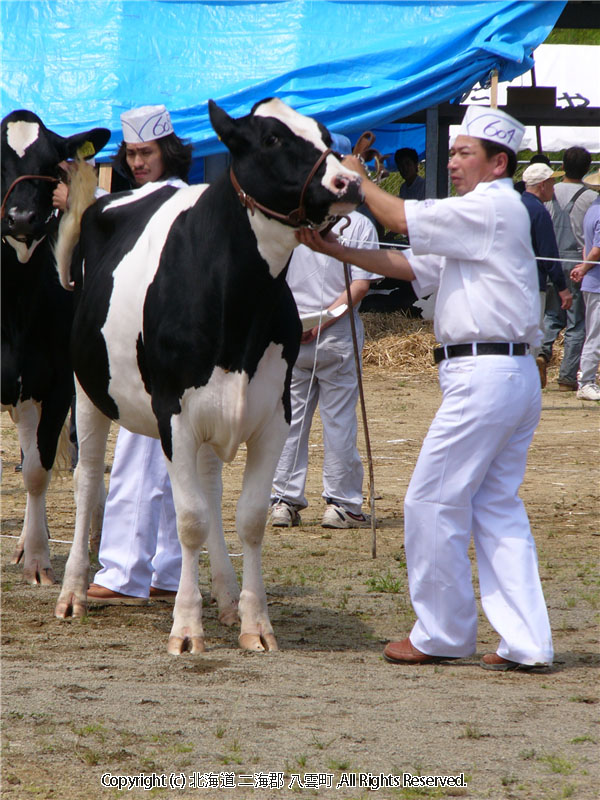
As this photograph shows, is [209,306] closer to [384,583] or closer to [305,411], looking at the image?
[384,583]

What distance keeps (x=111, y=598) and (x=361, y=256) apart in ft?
6.84

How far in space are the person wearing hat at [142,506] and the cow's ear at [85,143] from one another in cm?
38

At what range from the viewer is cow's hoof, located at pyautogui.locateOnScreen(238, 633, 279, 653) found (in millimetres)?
4578

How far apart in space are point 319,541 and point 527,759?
11.4 ft

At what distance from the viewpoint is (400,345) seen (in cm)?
1491

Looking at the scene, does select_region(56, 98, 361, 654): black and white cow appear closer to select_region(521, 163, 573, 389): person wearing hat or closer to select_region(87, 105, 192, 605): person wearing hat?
select_region(87, 105, 192, 605): person wearing hat

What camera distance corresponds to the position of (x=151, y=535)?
548 centimetres

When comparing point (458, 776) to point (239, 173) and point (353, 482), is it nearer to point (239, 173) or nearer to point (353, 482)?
point (239, 173)

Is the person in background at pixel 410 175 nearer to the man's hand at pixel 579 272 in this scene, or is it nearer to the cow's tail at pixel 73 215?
the man's hand at pixel 579 272

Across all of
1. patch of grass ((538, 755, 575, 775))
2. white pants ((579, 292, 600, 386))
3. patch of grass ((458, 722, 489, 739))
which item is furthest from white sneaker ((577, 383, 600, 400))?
patch of grass ((538, 755, 575, 775))

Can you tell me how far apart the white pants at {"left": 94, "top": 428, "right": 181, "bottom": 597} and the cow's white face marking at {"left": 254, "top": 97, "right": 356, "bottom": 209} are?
71.7 inches

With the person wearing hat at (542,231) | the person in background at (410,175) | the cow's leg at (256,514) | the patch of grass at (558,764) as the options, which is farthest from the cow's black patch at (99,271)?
the person in background at (410,175)

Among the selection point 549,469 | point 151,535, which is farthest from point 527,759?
point 549,469

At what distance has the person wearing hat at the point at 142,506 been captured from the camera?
545 cm
